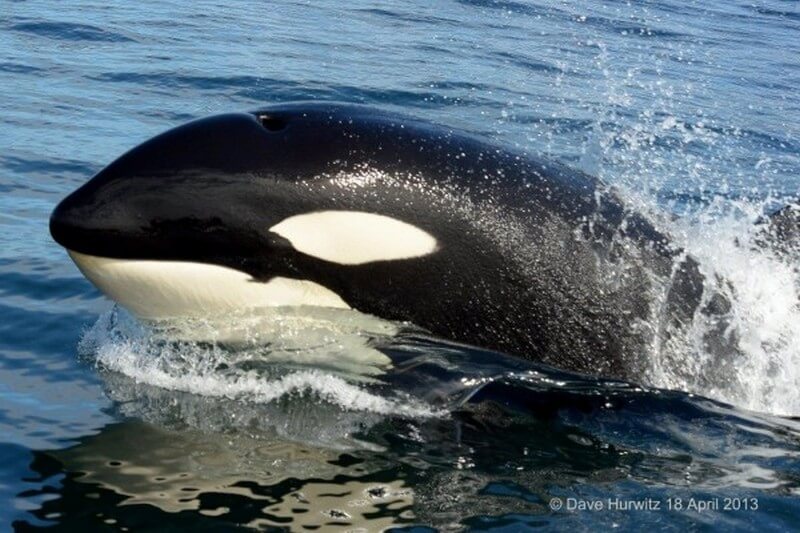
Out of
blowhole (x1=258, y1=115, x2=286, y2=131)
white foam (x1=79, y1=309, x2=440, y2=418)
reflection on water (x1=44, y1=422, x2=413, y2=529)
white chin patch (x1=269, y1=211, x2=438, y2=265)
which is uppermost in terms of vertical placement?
blowhole (x1=258, y1=115, x2=286, y2=131)

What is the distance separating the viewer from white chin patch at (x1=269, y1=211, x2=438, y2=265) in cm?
746

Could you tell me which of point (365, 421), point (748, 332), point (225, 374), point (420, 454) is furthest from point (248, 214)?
point (748, 332)

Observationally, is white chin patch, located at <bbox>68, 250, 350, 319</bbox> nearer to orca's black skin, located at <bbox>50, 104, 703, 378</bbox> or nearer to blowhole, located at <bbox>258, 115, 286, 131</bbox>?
orca's black skin, located at <bbox>50, 104, 703, 378</bbox>

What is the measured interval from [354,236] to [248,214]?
0.61 metres

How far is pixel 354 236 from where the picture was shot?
7492 millimetres

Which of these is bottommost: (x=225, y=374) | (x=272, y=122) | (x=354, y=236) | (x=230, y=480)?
(x=230, y=480)

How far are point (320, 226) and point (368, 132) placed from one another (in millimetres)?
641

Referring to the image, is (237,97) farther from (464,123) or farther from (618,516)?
(618,516)

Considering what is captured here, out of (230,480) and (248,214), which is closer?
(230,480)

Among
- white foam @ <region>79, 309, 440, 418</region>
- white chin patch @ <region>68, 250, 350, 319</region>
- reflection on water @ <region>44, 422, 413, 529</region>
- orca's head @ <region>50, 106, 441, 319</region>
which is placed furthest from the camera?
white foam @ <region>79, 309, 440, 418</region>

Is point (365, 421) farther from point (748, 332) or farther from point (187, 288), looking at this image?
point (748, 332)

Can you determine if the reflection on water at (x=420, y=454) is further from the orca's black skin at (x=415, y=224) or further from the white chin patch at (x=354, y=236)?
the white chin patch at (x=354, y=236)

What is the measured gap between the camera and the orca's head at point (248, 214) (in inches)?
291

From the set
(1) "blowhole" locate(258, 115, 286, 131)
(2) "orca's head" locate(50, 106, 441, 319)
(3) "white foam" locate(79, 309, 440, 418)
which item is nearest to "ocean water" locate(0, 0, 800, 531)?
(3) "white foam" locate(79, 309, 440, 418)
